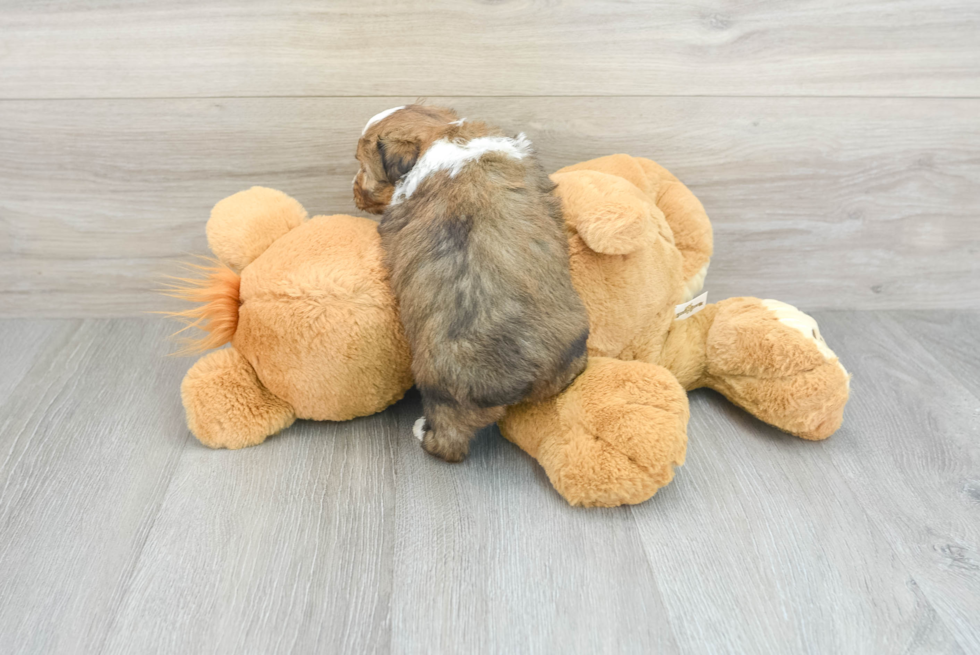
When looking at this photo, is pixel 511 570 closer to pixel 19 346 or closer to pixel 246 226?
pixel 246 226

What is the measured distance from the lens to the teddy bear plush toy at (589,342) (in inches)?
33.3

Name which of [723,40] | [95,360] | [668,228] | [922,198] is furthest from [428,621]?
[922,198]

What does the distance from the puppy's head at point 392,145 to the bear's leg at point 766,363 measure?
1.47 feet

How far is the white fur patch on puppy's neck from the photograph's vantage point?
833mm

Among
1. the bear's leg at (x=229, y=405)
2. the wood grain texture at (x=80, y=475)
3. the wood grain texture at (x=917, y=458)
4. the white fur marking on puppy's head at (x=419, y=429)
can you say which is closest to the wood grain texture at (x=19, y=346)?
the wood grain texture at (x=80, y=475)

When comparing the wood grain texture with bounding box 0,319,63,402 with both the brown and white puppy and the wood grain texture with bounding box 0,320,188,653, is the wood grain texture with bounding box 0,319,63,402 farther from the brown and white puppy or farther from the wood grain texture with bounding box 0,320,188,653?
the brown and white puppy

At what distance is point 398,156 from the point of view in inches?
34.4

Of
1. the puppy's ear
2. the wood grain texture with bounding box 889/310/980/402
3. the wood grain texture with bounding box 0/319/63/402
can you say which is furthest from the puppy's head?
the wood grain texture with bounding box 889/310/980/402

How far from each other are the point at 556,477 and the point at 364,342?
0.30 metres

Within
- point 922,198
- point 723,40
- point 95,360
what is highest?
point 723,40

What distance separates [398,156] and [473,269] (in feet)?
0.64

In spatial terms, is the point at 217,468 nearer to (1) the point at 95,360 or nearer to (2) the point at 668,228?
(1) the point at 95,360

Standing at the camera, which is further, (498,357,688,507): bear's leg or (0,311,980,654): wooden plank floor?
(498,357,688,507): bear's leg

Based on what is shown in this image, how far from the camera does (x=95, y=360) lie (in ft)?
3.87
